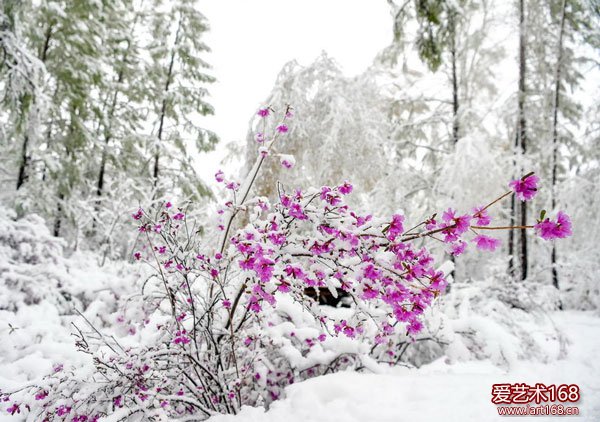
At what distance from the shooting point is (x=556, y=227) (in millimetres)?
1396

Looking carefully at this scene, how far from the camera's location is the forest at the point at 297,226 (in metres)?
1.87

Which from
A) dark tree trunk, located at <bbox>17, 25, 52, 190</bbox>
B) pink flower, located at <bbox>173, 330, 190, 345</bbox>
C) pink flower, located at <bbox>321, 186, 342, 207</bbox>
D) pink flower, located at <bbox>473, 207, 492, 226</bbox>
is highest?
dark tree trunk, located at <bbox>17, 25, 52, 190</bbox>

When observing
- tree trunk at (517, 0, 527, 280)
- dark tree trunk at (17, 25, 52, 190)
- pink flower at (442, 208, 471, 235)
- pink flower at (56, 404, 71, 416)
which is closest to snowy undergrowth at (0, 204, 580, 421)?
pink flower at (56, 404, 71, 416)

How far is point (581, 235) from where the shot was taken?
Answer: 880 cm

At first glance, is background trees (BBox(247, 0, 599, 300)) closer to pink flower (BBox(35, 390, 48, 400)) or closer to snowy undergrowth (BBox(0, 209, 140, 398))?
snowy undergrowth (BBox(0, 209, 140, 398))

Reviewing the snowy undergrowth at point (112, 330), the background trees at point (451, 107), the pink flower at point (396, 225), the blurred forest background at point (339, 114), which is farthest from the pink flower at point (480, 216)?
the background trees at point (451, 107)

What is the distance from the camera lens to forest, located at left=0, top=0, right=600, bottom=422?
187cm

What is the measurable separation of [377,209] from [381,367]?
5.22 m

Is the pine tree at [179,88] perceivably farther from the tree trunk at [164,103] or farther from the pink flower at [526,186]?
the pink flower at [526,186]

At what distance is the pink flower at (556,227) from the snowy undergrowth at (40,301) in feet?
10.3

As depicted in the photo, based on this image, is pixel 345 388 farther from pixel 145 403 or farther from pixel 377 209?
pixel 377 209

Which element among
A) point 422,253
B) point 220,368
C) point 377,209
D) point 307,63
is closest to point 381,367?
point 220,368

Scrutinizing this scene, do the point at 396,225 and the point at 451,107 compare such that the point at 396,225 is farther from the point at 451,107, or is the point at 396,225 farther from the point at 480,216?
the point at 451,107

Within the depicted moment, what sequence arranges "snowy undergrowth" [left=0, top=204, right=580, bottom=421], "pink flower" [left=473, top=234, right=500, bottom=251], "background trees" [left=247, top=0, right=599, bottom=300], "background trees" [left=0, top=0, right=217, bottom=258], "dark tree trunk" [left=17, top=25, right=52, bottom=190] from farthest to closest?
1. "background trees" [left=0, top=0, right=217, bottom=258]
2. "dark tree trunk" [left=17, top=25, right=52, bottom=190]
3. "background trees" [left=247, top=0, right=599, bottom=300]
4. "snowy undergrowth" [left=0, top=204, right=580, bottom=421]
5. "pink flower" [left=473, top=234, right=500, bottom=251]
